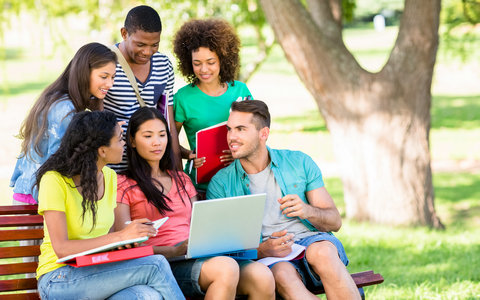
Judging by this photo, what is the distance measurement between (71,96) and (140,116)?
394mm

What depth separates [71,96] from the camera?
143 inches

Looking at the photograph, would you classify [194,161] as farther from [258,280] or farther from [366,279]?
[366,279]

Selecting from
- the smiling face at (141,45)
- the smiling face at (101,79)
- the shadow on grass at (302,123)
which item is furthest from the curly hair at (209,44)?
the shadow on grass at (302,123)

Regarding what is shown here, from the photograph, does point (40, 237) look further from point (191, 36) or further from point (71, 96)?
point (191, 36)

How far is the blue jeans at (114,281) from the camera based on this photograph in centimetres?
319

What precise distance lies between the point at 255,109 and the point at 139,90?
2.27 feet

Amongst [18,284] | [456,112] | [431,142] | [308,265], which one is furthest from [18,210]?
[456,112]

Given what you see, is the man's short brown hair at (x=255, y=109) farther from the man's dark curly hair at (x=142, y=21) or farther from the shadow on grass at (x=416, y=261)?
the shadow on grass at (x=416, y=261)

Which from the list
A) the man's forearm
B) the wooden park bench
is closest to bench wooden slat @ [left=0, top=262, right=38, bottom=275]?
the wooden park bench

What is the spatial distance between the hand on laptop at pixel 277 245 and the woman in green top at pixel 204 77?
67 cm

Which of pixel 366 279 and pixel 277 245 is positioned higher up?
pixel 277 245

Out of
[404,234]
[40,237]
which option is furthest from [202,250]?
[404,234]

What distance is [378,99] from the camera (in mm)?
7777

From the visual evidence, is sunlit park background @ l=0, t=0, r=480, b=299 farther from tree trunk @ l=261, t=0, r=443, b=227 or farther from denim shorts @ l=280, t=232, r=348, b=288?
denim shorts @ l=280, t=232, r=348, b=288
